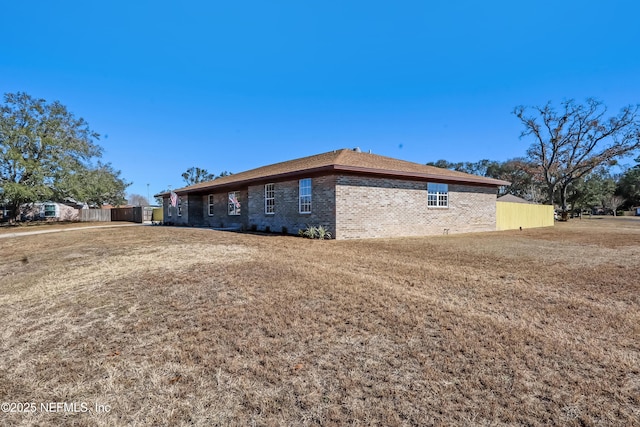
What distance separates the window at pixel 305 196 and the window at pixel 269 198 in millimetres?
2205

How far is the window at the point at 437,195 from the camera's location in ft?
54.5

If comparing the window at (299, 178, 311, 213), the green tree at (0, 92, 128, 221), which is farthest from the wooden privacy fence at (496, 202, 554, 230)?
the green tree at (0, 92, 128, 221)

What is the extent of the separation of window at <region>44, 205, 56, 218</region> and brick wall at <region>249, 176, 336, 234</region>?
38.8 meters

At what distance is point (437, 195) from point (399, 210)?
301 cm

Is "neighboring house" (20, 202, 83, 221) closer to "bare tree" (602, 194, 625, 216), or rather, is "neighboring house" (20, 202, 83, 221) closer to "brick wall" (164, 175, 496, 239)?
"brick wall" (164, 175, 496, 239)

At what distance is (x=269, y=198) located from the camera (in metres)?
17.1

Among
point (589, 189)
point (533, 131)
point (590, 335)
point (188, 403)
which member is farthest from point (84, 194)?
point (589, 189)

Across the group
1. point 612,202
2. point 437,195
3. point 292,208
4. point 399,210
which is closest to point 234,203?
point 292,208

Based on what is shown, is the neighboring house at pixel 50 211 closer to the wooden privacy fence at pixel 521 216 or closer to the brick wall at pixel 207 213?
the brick wall at pixel 207 213

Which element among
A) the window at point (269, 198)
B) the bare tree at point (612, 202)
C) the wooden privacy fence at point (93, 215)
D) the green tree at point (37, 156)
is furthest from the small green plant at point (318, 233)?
the bare tree at point (612, 202)

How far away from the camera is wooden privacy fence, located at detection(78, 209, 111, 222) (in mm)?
38406

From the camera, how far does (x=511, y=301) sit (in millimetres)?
5180

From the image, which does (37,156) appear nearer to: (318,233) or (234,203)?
(234,203)

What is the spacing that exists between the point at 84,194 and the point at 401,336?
1351 inches
